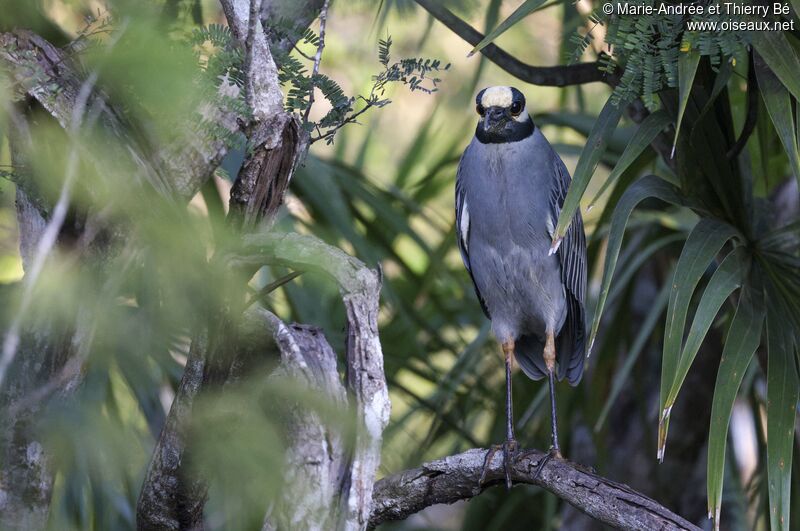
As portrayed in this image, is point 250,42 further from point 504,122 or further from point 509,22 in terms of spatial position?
point 504,122

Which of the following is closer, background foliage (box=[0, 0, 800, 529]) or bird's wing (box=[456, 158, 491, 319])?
background foliage (box=[0, 0, 800, 529])

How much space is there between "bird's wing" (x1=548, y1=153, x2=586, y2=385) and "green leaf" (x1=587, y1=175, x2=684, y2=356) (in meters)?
0.42

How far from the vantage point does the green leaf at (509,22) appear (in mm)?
1644

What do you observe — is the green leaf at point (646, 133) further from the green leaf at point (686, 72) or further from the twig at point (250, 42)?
the twig at point (250, 42)

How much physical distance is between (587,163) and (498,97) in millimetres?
559

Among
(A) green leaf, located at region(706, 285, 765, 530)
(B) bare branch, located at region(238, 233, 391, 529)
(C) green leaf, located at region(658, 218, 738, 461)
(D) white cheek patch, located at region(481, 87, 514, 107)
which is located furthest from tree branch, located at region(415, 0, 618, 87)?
(B) bare branch, located at region(238, 233, 391, 529)

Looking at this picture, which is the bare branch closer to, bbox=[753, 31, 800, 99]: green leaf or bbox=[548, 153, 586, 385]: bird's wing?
bbox=[753, 31, 800, 99]: green leaf

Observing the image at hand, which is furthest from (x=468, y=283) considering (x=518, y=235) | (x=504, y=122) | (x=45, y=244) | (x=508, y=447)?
(x=45, y=244)

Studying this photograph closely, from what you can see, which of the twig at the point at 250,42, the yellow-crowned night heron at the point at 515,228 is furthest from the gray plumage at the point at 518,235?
the twig at the point at 250,42

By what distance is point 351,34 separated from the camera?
5953 millimetres

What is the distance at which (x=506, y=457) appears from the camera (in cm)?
198

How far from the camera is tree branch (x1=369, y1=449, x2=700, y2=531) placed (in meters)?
1.63

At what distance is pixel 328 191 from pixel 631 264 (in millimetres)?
950

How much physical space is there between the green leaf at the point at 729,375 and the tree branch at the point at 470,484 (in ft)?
0.47
